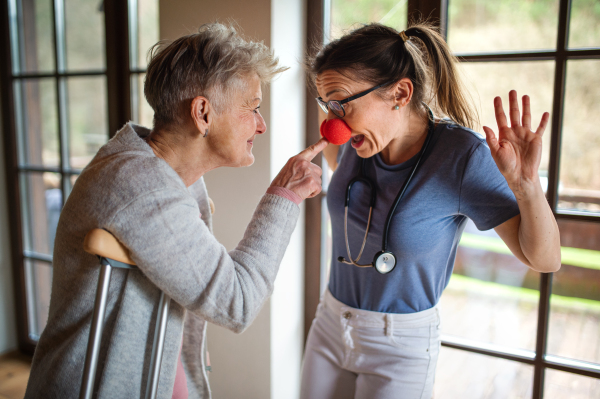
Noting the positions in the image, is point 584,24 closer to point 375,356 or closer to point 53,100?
point 375,356

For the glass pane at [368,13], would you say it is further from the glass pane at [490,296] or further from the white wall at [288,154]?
the glass pane at [490,296]

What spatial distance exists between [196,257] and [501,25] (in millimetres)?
1293

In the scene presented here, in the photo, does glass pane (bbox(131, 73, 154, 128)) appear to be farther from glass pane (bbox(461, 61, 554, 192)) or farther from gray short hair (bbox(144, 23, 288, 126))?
glass pane (bbox(461, 61, 554, 192))

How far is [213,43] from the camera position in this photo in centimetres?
107

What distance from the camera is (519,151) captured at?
941 mm

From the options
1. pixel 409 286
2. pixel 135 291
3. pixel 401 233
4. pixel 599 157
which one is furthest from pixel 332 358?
pixel 599 157

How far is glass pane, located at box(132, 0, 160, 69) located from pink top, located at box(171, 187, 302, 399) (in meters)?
1.48

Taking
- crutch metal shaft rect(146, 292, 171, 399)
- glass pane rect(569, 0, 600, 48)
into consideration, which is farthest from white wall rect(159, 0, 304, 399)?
glass pane rect(569, 0, 600, 48)

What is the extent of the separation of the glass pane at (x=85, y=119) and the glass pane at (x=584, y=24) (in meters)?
2.22

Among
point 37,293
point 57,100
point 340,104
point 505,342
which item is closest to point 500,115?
point 340,104

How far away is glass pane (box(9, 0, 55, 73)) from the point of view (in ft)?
8.26

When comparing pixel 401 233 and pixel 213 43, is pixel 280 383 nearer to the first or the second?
pixel 401 233

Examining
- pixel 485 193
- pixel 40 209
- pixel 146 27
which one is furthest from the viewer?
pixel 40 209

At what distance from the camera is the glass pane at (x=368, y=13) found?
1.60m
